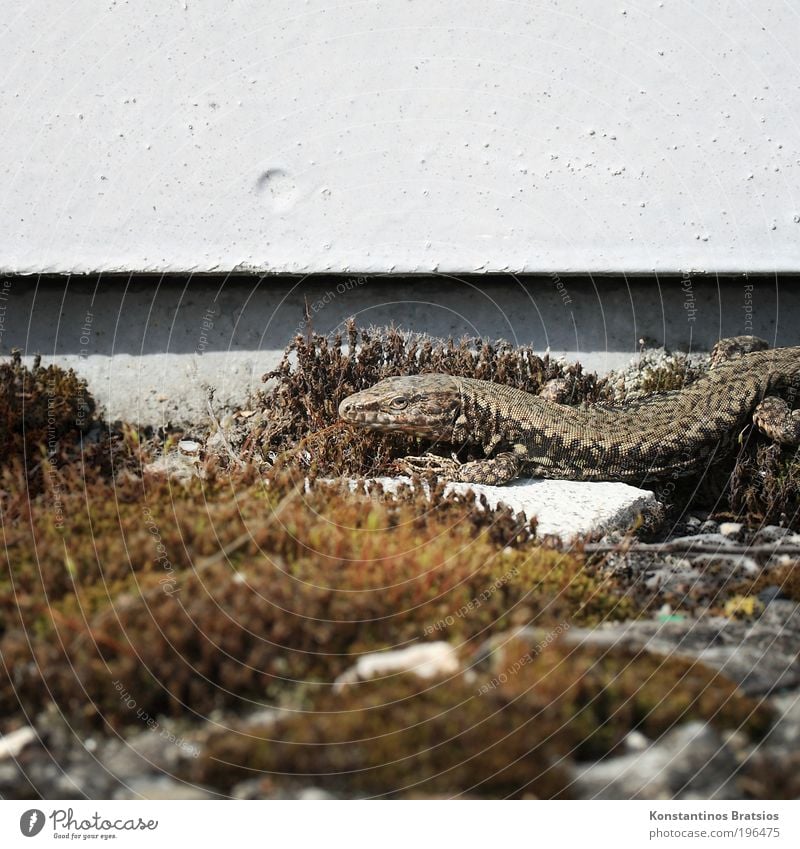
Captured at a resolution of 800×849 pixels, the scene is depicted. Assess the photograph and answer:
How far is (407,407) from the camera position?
7477 mm

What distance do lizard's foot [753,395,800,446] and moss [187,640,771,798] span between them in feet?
12.7

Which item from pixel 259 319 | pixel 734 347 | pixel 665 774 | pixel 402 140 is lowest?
pixel 665 774

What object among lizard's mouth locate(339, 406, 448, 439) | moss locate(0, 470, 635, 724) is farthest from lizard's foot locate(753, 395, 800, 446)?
moss locate(0, 470, 635, 724)

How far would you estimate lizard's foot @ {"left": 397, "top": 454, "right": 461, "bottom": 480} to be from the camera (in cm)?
736

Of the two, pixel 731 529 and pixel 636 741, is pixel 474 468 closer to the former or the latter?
pixel 731 529

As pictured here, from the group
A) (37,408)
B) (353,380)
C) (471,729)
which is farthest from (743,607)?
(37,408)

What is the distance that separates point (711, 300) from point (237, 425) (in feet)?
15.2

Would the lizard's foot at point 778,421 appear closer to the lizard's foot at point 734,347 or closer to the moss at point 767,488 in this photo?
the moss at point 767,488

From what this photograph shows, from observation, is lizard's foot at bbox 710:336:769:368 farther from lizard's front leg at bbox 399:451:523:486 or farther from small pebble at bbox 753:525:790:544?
lizard's front leg at bbox 399:451:523:486

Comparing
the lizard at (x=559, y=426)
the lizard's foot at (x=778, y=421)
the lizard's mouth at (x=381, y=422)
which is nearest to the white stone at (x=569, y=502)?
the lizard at (x=559, y=426)

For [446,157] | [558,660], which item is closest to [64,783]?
[558,660]

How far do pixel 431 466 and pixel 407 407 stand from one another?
0.53 metres

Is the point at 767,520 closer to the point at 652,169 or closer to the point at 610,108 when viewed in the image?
the point at 652,169

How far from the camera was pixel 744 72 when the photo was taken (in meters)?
8.38
